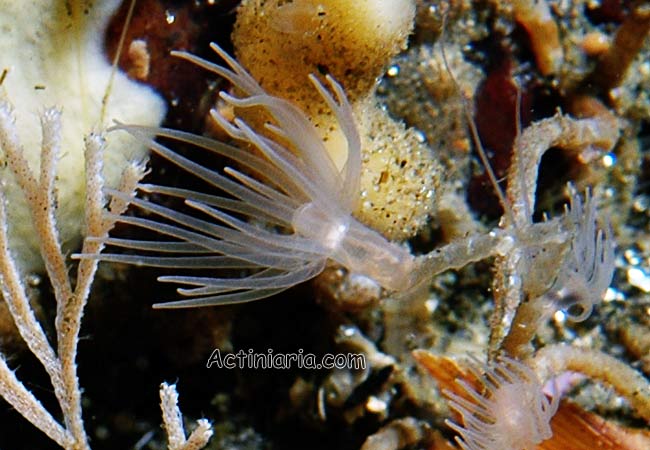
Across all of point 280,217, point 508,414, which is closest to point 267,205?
point 280,217

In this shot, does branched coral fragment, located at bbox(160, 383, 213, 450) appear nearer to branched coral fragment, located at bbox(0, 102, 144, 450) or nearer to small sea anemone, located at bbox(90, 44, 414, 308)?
small sea anemone, located at bbox(90, 44, 414, 308)

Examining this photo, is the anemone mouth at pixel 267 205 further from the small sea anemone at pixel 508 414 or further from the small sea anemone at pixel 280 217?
the small sea anemone at pixel 508 414

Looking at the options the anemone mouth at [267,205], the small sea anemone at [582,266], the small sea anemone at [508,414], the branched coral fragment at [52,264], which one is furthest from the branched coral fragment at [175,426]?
the small sea anemone at [582,266]

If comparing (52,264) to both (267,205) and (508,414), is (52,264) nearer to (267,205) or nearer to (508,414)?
(267,205)

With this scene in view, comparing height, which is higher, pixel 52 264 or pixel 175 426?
pixel 52 264

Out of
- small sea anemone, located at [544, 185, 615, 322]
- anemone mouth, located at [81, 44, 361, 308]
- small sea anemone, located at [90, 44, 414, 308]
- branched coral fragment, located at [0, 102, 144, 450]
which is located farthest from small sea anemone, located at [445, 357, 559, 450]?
branched coral fragment, located at [0, 102, 144, 450]

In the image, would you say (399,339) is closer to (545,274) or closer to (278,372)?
(278,372)
